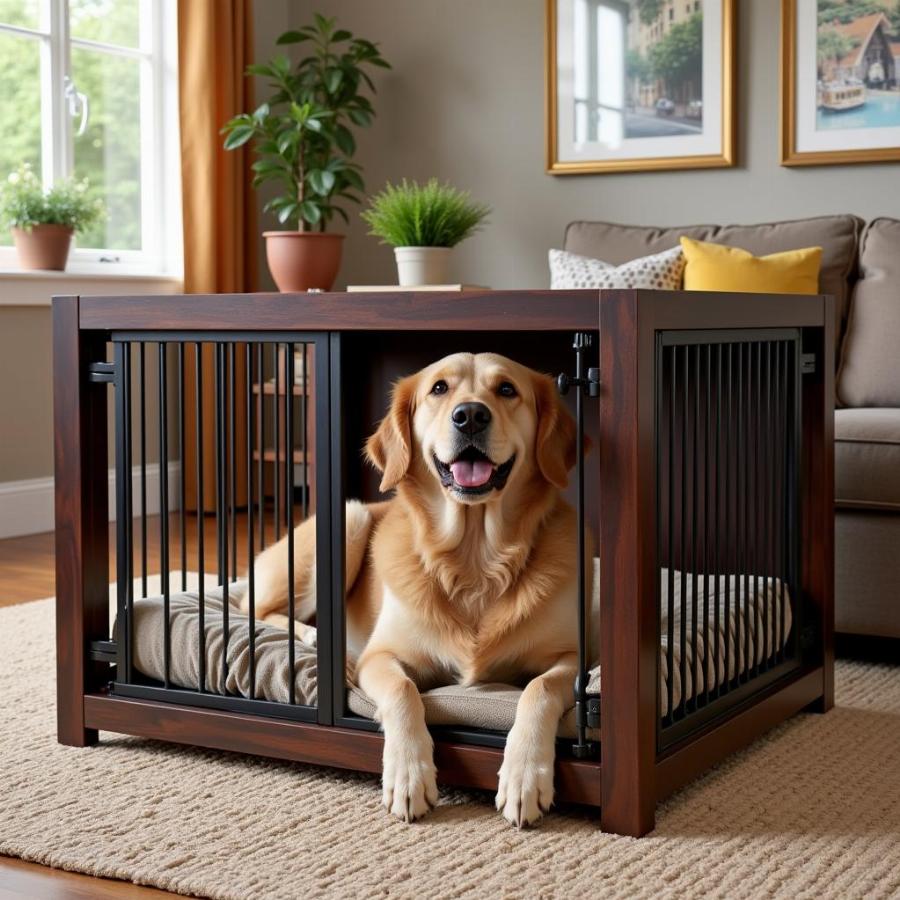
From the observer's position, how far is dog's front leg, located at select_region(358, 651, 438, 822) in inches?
73.0

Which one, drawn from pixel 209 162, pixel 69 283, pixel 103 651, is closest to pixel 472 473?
pixel 103 651

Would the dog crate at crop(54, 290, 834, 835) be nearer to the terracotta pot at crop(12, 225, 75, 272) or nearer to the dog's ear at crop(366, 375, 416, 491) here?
the dog's ear at crop(366, 375, 416, 491)

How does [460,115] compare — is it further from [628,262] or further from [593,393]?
[593,393]

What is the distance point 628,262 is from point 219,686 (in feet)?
7.26

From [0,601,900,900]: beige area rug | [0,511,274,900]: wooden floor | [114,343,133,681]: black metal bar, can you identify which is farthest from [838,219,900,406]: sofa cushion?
[114,343,133,681]: black metal bar

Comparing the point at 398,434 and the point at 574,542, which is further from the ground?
the point at 398,434

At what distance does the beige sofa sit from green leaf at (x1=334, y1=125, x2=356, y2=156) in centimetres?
110

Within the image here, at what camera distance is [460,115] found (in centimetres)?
519

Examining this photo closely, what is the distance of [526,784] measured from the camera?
181 centimetres

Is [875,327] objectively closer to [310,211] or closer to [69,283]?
[310,211]

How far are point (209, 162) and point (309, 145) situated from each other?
0.39 m

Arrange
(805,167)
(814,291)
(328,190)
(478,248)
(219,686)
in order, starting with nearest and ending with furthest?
1. (219,686)
2. (814,291)
3. (805,167)
4. (328,190)
5. (478,248)

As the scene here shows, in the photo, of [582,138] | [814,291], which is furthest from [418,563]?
[582,138]

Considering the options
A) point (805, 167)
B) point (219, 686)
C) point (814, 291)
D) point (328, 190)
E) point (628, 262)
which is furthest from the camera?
point (328, 190)
